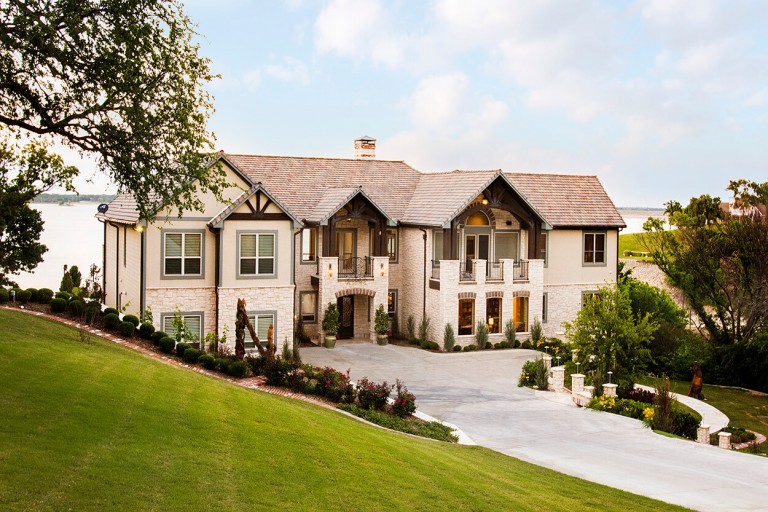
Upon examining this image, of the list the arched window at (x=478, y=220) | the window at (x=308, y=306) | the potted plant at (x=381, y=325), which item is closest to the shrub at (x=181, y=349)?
the window at (x=308, y=306)

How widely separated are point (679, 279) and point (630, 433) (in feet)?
50.6

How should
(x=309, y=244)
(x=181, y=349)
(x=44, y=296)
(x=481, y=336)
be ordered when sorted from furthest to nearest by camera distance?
(x=309, y=244) → (x=481, y=336) → (x=44, y=296) → (x=181, y=349)

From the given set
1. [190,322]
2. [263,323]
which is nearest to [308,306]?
[263,323]

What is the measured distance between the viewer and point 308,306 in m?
35.2

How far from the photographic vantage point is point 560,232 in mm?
38625

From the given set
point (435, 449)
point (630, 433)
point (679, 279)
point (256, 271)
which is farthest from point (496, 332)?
point (435, 449)

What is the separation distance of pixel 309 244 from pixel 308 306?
2769 mm

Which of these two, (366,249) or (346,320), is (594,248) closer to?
(366,249)

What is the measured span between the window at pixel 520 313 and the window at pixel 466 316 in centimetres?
216

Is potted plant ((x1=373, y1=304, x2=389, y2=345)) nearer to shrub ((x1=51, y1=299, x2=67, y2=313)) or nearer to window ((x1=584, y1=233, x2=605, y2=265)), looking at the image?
window ((x1=584, y1=233, x2=605, y2=265))

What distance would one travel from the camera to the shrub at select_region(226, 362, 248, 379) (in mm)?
23125

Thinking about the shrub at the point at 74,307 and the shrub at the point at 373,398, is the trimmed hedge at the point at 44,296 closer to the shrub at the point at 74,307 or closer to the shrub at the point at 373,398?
the shrub at the point at 74,307

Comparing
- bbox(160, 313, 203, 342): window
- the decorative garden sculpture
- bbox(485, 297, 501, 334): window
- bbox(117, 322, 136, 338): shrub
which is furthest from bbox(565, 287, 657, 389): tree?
bbox(117, 322, 136, 338): shrub

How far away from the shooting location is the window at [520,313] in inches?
1438
